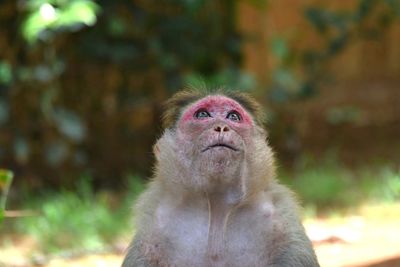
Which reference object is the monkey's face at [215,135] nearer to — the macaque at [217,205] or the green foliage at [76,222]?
the macaque at [217,205]

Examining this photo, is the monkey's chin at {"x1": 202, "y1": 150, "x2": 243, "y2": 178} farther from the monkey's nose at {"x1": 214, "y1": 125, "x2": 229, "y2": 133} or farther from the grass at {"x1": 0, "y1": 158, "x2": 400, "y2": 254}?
the grass at {"x1": 0, "y1": 158, "x2": 400, "y2": 254}

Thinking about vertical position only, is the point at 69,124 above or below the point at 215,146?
above

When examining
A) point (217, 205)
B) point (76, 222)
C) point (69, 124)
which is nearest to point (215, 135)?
point (217, 205)

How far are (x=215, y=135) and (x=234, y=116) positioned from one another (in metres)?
0.20

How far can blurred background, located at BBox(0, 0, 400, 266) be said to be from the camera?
19.5 ft

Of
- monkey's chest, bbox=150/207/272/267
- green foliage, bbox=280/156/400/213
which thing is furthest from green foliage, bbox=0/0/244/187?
monkey's chest, bbox=150/207/272/267

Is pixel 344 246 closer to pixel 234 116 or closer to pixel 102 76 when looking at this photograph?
pixel 234 116

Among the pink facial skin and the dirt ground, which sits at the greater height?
the dirt ground

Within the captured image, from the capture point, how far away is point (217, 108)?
12.1ft

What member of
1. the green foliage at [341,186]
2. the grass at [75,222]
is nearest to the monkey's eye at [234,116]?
the grass at [75,222]

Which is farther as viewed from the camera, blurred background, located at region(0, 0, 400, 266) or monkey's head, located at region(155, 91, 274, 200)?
blurred background, located at region(0, 0, 400, 266)

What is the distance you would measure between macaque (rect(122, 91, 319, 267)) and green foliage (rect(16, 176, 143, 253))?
7.00ft

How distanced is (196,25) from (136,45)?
496 millimetres

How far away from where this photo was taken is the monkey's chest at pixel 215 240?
3609 millimetres
